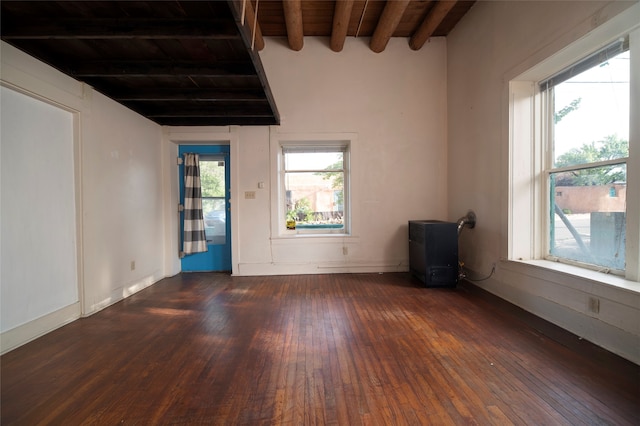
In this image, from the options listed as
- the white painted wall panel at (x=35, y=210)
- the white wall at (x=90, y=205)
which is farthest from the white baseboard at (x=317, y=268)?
the white painted wall panel at (x=35, y=210)

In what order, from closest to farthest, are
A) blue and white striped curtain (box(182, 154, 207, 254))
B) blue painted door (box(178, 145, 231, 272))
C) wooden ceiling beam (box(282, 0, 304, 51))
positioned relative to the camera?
wooden ceiling beam (box(282, 0, 304, 51)) < blue and white striped curtain (box(182, 154, 207, 254)) < blue painted door (box(178, 145, 231, 272))

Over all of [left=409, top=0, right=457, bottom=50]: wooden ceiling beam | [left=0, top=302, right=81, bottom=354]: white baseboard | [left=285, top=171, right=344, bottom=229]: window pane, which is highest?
[left=409, top=0, right=457, bottom=50]: wooden ceiling beam

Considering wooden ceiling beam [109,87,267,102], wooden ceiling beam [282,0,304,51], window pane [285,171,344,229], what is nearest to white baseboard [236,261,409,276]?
window pane [285,171,344,229]

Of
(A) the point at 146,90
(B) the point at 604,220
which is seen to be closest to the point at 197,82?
(A) the point at 146,90

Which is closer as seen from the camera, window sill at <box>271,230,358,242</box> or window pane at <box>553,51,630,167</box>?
window pane at <box>553,51,630,167</box>

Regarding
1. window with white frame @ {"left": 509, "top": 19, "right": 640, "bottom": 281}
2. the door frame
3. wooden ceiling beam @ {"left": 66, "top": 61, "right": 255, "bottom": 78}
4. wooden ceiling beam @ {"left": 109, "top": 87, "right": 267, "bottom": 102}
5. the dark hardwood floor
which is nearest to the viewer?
the dark hardwood floor

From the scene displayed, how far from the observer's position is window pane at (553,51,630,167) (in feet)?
6.58

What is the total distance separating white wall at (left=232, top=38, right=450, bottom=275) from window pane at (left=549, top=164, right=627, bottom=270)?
64.4 inches

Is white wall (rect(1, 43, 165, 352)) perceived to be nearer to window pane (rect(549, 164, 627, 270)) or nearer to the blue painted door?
the blue painted door

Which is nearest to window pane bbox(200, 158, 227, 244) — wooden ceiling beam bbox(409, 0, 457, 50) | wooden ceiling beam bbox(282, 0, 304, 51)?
wooden ceiling beam bbox(282, 0, 304, 51)

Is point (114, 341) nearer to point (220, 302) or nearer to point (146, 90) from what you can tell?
point (220, 302)

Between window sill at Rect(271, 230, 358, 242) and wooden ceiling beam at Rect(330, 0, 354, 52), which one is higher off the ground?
wooden ceiling beam at Rect(330, 0, 354, 52)

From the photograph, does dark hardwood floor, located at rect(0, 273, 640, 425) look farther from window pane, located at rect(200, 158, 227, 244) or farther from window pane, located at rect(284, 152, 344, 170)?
window pane, located at rect(284, 152, 344, 170)

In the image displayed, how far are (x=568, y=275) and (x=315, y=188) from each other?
3.27m
